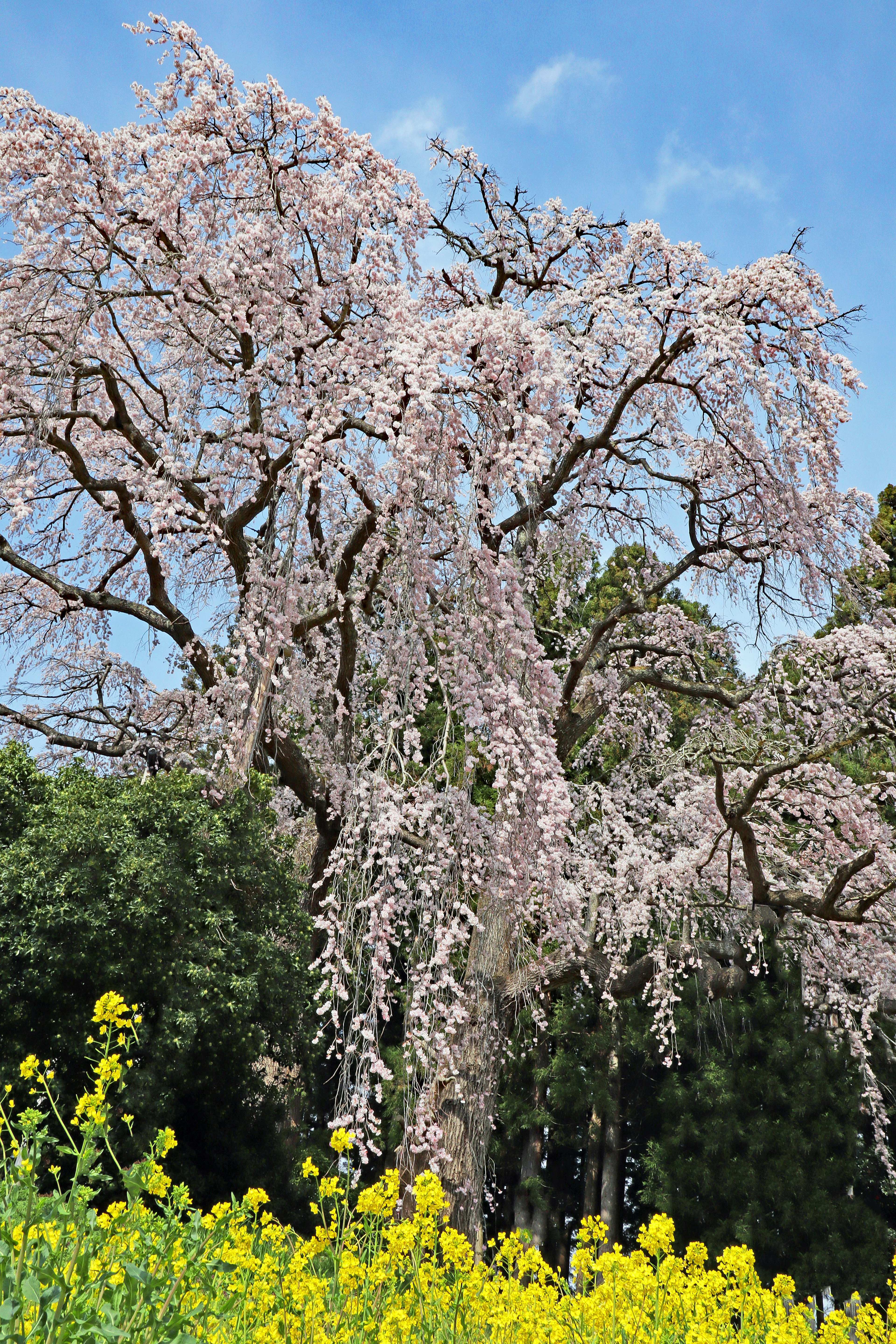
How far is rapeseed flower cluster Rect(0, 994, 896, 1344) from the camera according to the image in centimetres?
206

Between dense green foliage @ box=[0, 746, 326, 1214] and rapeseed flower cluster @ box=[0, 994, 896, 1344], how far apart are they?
3.65 m

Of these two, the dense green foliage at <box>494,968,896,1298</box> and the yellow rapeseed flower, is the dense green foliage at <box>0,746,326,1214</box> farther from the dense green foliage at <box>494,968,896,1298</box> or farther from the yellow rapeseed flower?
the dense green foliage at <box>494,968,896,1298</box>

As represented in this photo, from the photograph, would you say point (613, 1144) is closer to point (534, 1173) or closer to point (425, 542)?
point (534, 1173)

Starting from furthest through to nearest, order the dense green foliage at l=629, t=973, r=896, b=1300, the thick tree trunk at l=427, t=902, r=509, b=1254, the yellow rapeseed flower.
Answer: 1. the dense green foliage at l=629, t=973, r=896, b=1300
2. the thick tree trunk at l=427, t=902, r=509, b=1254
3. the yellow rapeseed flower

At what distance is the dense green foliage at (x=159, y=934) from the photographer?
705cm

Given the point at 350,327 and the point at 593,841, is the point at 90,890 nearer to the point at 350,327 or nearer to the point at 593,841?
the point at 350,327

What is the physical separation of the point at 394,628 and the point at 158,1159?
4.51 metres

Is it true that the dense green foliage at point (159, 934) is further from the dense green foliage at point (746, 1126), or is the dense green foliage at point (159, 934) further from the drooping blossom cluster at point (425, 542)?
the dense green foliage at point (746, 1126)

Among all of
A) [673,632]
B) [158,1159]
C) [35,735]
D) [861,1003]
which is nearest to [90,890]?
[158,1159]

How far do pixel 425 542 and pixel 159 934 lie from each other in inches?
159

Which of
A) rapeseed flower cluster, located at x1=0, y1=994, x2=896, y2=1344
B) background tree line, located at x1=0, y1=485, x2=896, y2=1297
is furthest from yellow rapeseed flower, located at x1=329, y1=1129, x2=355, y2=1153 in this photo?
background tree line, located at x1=0, y1=485, x2=896, y2=1297

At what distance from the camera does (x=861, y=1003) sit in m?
9.45

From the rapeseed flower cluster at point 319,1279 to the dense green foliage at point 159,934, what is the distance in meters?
3.65

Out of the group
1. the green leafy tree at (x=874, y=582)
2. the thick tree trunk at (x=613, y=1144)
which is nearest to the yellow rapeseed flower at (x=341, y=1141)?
the green leafy tree at (x=874, y=582)
